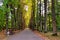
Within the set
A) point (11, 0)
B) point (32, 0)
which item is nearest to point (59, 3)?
point (32, 0)

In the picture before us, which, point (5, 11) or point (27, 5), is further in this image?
point (27, 5)

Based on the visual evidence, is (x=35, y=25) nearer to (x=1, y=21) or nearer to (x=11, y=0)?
(x=1, y=21)

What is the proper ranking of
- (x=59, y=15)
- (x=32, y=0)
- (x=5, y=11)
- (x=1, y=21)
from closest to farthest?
(x=5, y=11), (x=1, y=21), (x=59, y=15), (x=32, y=0)

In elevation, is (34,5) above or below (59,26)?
above

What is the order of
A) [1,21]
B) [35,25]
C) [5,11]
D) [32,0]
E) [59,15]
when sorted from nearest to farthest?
[5,11] → [1,21] → [59,15] → [32,0] → [35,25]

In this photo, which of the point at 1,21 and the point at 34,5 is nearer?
the point at 1,21

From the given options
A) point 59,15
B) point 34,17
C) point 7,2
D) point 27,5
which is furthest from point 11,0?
point 27,5

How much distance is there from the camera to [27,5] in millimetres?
49562

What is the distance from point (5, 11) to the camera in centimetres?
2325

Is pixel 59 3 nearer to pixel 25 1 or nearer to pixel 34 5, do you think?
pixel 34 5

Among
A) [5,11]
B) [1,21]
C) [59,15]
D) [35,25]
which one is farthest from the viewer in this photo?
[35,25]

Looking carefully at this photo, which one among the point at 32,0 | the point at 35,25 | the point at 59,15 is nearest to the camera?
the point at 59,15

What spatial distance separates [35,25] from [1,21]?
14444 mm

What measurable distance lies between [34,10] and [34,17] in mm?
1687
